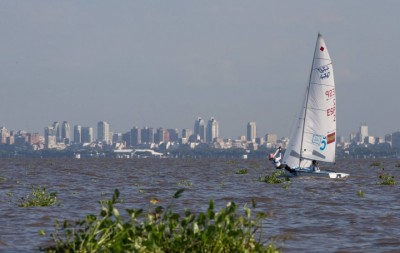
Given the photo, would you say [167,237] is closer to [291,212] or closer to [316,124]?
[291,212]

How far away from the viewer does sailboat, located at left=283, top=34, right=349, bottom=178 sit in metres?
53.3

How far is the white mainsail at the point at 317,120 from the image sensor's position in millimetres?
53312

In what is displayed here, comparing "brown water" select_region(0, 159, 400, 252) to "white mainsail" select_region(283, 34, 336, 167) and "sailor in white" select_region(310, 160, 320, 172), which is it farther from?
"white mainsail" select_region(283, 34, 336, 167)

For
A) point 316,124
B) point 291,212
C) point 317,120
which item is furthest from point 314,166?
point 291,212

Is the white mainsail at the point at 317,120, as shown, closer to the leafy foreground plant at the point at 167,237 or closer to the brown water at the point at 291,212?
the brown water at the point at 291,212

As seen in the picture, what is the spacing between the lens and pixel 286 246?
64.3 ft

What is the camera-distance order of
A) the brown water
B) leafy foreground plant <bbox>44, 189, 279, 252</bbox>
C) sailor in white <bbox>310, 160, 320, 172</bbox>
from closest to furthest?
leafy foreground plant <bbox>44, 189, 279, 252</bbox> → the brown water → sailor in white <bbox>310, 160, 320, 172</bbox>

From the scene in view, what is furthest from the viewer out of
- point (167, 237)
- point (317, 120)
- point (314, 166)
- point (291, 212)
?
point (314, 166)

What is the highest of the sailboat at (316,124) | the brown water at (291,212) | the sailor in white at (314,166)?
the sailboat at (316,124)

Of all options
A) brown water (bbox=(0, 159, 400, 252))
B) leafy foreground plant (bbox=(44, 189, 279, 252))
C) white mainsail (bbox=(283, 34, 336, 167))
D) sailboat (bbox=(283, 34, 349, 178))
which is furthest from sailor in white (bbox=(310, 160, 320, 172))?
leafy foreground plant (bbox=(44, 189, 279, 252))

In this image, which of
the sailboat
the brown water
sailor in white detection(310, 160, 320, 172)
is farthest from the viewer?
sailor in white detection(310, 160, 320, 172)

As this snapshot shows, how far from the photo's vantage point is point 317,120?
177 ft

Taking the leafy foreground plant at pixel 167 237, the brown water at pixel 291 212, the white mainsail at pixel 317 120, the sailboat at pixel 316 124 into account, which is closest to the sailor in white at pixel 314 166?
the sailboat at pixel 316 124

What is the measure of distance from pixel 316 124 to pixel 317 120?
0.90 ft
